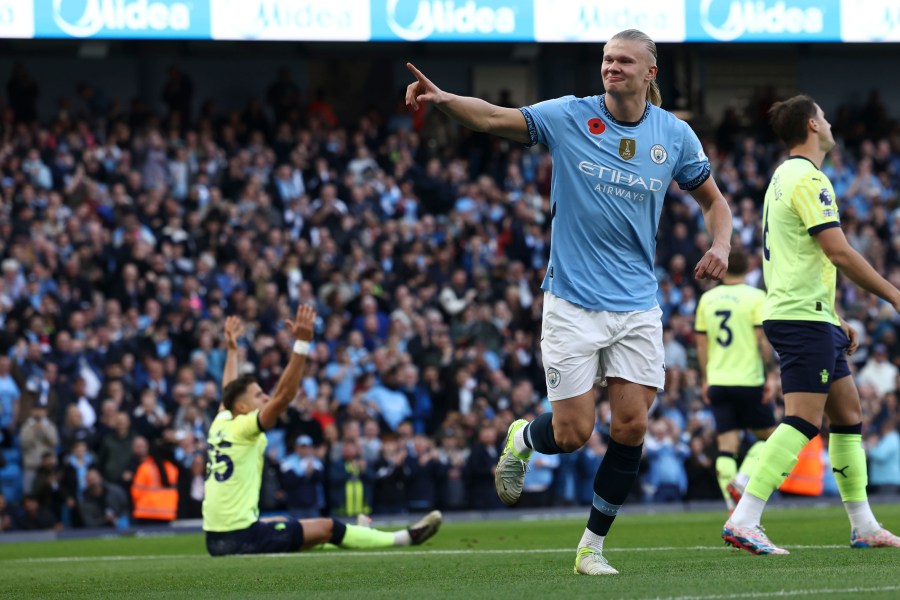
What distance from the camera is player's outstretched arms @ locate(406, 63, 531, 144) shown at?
6.50 metres

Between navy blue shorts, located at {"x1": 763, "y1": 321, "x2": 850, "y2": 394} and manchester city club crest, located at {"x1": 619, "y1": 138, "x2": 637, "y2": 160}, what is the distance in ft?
5.60

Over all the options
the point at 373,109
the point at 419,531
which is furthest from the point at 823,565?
the point at 373,109

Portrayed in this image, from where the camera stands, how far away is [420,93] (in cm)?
655

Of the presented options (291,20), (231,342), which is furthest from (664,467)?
(231,342)

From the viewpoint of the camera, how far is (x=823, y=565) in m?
7.16

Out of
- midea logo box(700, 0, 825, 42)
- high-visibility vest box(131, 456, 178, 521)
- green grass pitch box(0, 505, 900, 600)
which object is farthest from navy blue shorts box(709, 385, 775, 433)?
midea logo box(700, 0, 825, 42)

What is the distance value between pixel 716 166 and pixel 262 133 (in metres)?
8.37

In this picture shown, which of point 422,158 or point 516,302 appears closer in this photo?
point 516,302

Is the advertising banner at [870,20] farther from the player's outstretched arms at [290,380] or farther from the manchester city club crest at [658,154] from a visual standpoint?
the manchester city club crest at [658,154]

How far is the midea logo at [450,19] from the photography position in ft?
76.8

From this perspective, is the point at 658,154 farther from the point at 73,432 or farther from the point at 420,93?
the point at 73,432

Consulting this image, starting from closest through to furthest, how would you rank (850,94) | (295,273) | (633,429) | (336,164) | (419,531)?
(633,429) < (419,531) < (295,273) < (336,164) < (850,94)

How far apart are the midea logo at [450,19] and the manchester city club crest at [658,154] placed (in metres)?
16.6

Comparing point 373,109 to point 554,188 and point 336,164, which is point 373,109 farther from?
point 554,188
